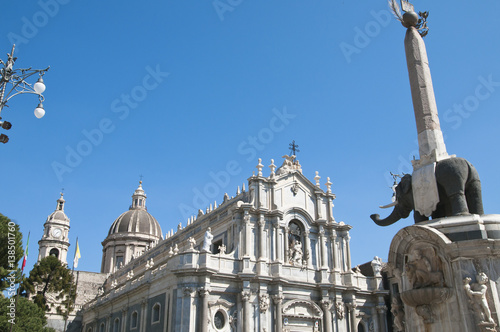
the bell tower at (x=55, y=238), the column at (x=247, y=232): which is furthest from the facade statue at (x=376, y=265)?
the bell tower at (x=55, y=238)

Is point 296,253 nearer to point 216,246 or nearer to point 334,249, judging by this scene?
point 334,249

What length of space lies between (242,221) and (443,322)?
79.1 ft

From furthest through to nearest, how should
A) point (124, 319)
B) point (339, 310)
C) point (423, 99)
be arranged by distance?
point (124, 319) → point (339, 310) → point (423, 99)

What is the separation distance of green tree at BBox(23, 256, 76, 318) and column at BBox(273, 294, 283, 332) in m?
25.9

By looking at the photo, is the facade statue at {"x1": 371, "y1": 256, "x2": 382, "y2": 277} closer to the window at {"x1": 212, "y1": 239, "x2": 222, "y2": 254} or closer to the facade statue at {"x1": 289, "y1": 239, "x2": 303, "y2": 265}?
the facade statue at {"x1": 289, "y1": 239, "x2": 303, "y2": 265}

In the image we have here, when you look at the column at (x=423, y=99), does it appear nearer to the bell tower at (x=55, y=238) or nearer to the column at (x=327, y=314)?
the column at (x=327, y=314)

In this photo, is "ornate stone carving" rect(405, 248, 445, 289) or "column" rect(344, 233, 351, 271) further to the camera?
"column" rect(344, 233, 351, 271)

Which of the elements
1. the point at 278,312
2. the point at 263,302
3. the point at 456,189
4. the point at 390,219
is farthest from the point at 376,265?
the point at 456,189

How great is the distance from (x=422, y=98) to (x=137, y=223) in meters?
56.7

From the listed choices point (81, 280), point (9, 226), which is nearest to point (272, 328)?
point (9, 226)

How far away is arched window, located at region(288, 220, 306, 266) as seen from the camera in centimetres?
3506

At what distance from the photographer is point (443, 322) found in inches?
400

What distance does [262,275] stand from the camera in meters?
32.3

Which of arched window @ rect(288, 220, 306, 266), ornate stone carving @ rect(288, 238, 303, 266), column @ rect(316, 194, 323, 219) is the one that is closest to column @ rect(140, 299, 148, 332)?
arched window @ rect(288, 220, 306, 266)
